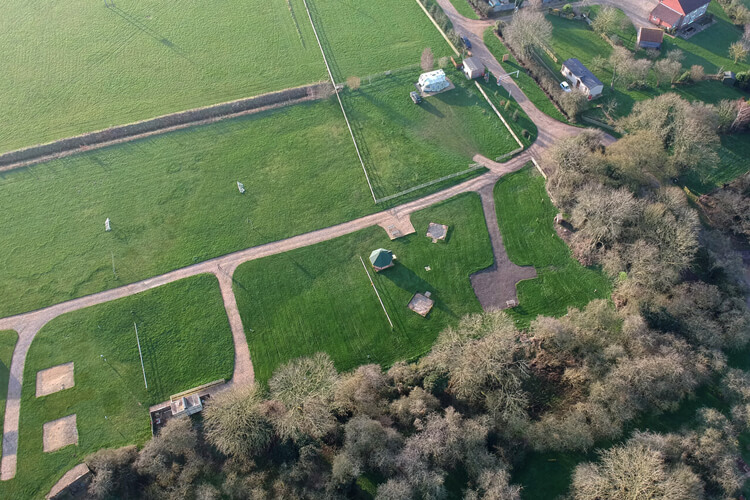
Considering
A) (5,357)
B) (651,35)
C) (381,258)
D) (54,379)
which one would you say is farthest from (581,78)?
(5,357)

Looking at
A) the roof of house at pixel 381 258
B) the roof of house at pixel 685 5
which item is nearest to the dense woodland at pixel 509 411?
the roof of house at pixel 381 258

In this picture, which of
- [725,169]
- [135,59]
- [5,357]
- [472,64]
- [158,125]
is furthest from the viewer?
[135,59]

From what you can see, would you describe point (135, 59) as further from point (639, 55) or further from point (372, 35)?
point (639, 55)

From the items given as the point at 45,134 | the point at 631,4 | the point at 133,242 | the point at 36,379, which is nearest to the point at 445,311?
the point at 133,242

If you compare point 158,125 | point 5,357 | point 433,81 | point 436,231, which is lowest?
point 5,357

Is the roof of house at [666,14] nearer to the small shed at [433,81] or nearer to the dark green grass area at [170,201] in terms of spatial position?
the small shed at [433,81]

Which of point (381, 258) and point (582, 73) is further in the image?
point (582, 73)

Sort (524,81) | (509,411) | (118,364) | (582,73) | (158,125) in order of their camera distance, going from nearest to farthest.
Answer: (509,411), (118,364), (158,125), (582,73), (524,81)
